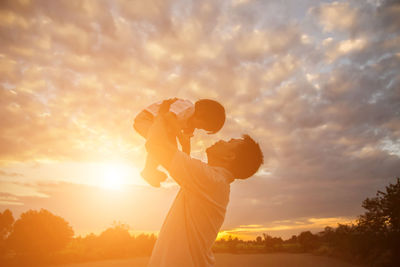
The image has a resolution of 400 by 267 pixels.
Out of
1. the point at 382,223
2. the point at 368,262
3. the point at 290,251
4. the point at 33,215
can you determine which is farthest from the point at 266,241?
the point at 33,215

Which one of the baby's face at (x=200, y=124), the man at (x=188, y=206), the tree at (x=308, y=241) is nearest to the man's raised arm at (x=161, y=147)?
the man at (x=188, y=206)

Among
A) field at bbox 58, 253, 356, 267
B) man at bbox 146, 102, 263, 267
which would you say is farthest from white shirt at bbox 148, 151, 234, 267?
field at bbox 58, 253, 356, 267

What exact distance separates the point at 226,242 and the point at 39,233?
49.4 feet

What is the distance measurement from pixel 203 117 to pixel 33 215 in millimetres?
23723

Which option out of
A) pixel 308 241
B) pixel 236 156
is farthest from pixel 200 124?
pixel 308 241

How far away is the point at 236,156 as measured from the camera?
2574mm

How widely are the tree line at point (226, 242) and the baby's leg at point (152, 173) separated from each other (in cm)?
1626

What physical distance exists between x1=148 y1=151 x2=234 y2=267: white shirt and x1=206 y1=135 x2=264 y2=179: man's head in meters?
0.24

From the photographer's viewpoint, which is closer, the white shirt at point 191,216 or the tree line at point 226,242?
the white shirt at point 191,216

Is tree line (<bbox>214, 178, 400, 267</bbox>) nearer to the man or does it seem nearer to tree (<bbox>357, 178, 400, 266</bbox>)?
tree (<bbox>357, 178, 400, 266</bbox>)

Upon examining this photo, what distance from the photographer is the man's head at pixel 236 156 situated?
8.42ft

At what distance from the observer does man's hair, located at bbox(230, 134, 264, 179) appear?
2.59 m

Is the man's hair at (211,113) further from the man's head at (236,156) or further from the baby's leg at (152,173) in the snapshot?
the baby's leg at (152,173)

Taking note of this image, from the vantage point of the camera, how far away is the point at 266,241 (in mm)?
17766
